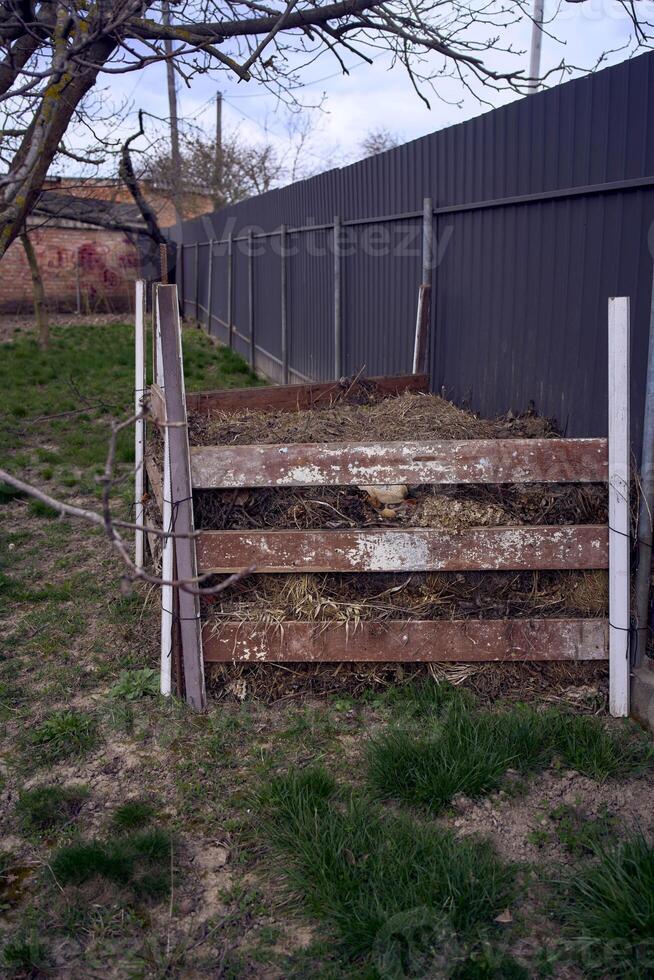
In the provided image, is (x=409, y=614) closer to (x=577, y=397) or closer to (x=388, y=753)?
(x=388, y=753)

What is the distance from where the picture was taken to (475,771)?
126 inches

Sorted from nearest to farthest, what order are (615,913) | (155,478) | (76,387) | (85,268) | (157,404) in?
(615,913)
(155,478)
(157,404)
(76,387)
(85,268)

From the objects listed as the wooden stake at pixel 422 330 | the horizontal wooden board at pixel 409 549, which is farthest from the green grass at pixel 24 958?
the wooden stake at pixel 422 330

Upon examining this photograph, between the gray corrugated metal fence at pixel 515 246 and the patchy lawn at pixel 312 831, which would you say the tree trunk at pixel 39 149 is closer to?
the patchy lawn at pixel 312 831

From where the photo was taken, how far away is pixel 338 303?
879 cm

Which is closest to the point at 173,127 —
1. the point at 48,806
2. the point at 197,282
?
the point at 48,806

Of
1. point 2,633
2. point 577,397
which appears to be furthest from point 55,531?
point 577,397

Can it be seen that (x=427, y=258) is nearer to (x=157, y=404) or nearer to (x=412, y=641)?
(x=157, y=404)

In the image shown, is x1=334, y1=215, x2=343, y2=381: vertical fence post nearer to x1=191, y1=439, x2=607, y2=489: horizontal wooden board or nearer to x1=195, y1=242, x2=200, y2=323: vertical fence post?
x1=191, y1=439, x2=607, y2=489: horizontal wooden board

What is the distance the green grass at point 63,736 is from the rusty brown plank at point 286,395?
2203 millimetres

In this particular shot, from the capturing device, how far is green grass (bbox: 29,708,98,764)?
11.9 feet

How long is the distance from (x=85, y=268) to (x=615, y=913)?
24.4 meters

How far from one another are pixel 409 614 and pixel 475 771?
84 cm

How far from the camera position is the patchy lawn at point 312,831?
8.17 ft
